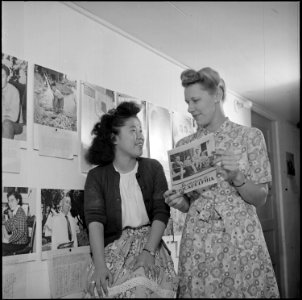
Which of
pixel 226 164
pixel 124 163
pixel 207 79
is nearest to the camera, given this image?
pixel 226 164

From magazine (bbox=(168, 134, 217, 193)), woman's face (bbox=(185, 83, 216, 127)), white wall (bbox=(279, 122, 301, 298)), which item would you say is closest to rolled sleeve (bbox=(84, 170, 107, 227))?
magazine (bbox=(168, 134, 217, 193))

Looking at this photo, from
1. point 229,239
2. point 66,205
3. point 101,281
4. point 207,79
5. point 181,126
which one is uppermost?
point 207,79

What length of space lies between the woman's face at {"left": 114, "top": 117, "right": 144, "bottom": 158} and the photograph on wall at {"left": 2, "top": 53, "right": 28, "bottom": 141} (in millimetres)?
275

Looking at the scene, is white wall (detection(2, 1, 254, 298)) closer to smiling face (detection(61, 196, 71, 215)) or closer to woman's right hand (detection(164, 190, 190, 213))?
smiling face (detection(61, 196, 71, 215))

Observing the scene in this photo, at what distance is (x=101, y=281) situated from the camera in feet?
3.93

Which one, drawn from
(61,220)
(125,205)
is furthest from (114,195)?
(61,220)

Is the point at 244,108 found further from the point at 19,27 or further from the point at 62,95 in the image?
the point at 19,27

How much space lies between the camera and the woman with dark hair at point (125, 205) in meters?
1.24

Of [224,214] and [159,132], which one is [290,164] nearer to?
[224,214]

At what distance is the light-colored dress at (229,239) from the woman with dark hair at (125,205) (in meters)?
0.10

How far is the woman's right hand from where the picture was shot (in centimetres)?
118

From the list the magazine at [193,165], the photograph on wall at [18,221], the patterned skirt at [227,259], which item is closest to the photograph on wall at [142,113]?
the magazine at [193,165]

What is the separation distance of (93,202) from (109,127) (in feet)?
0.73

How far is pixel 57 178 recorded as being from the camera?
1.24 metres
